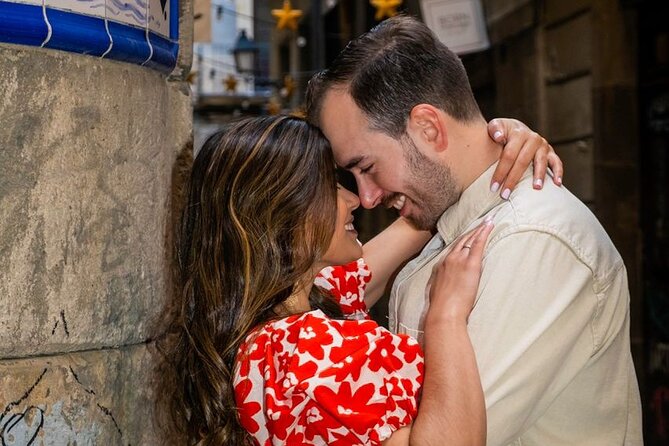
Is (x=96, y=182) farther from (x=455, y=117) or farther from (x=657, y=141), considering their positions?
(x=657, y=141)

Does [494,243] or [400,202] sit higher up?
[400,202]

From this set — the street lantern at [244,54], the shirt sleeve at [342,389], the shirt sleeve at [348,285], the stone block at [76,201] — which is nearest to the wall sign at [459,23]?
the shirt sleeve at [348,285]

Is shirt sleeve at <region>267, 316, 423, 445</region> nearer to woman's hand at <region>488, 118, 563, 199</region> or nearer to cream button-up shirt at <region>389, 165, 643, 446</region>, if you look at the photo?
cream button-up shirt at <region>389, 165, 643, 446</region>

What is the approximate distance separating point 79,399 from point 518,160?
46.0 inches

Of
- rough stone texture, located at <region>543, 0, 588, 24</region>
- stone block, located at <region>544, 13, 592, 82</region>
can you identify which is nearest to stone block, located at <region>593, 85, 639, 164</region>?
stone block, located at <region>544, 13, 592, 82</region>

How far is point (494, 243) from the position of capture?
2041 millimetres

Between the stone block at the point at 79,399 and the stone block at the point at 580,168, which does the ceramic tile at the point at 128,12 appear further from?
the stone block at the point at 580,168

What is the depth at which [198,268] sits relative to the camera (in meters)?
2.22

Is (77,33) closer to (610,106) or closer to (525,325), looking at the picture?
(525,325)

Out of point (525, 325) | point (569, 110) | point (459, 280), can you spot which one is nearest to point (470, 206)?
point (459, 280)

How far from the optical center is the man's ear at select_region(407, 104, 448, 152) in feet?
7.72

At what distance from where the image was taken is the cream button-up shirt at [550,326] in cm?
193

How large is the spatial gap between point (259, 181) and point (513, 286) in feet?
2.11

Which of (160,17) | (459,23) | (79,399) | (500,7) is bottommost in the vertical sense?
(79,399)
